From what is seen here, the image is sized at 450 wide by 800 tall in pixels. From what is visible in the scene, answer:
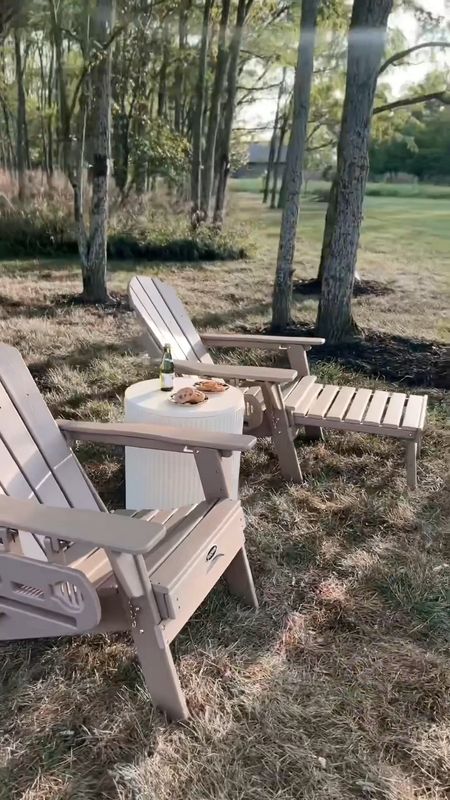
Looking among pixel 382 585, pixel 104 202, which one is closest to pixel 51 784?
pixel 382 585

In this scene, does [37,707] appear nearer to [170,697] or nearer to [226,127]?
[170,697]

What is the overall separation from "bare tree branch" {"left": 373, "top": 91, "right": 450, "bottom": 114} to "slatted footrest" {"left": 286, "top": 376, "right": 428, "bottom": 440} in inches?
116

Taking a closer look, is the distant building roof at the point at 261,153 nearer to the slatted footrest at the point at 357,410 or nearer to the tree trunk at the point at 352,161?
the tree trunk at the point at 352,161

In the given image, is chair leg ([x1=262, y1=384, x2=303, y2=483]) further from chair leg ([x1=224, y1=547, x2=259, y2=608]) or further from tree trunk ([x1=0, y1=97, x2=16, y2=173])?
tree trunk ([x1=0, y1=97, x2=16, y2=173])

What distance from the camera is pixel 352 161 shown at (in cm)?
407

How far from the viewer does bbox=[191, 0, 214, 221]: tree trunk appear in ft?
23.8

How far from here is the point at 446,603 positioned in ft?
6.35

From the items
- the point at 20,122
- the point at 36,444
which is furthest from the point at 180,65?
the point at 36,444

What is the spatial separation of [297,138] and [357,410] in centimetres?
256

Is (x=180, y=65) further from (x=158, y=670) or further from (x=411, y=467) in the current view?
(x=158, y=670)

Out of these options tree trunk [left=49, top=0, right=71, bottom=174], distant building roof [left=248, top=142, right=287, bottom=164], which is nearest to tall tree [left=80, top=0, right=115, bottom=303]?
tree trunk [left=49, top=0, right=71, bottom=174]

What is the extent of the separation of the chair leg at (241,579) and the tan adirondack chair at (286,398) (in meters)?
0.82

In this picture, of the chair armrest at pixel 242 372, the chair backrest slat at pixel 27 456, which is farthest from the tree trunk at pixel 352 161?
the chair backrest slat at pixel 27 456

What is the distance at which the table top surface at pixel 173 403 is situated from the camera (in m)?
2.19
